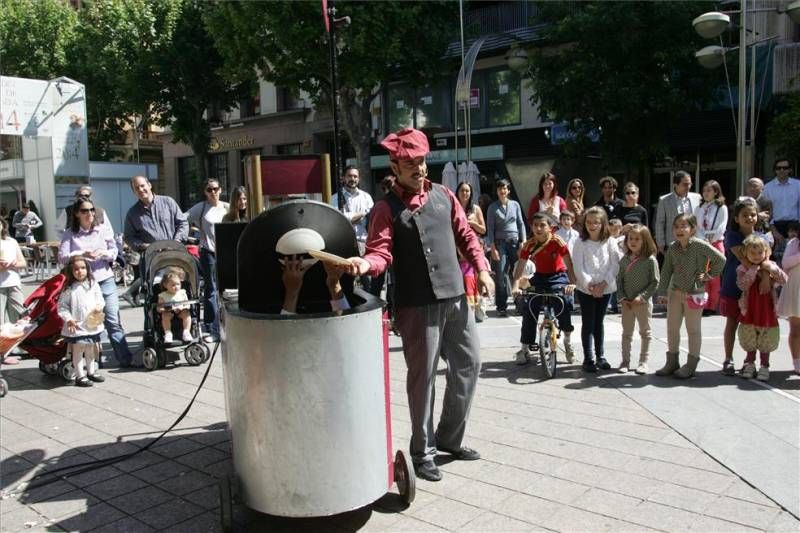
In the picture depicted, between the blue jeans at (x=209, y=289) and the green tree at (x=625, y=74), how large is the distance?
31.6 feet

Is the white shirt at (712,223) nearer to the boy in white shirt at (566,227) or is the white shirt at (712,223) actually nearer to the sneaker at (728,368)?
the boy in white shirt at (566,227)

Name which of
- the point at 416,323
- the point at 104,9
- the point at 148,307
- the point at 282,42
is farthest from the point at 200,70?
the point at 416,323

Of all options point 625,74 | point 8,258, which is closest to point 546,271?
point 8,258

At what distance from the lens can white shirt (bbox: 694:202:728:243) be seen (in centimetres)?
1000

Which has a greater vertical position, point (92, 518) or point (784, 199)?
point (784, 199)

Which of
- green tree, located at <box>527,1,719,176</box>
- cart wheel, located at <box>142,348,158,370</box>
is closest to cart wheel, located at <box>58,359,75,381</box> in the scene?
cart wheel, located at <box>142,348,158,370</box>

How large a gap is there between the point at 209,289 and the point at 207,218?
0.88m

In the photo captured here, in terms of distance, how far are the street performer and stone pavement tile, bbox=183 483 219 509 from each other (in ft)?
3.94

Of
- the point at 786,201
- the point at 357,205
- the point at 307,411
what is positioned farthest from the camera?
the point at 786,201

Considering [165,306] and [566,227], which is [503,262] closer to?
[566,227]

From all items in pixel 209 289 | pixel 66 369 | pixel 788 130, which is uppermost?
pixel 788 130

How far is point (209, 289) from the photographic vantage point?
8.77 m

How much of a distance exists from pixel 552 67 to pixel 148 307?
11.6 metres

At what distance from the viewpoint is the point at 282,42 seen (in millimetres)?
21328
